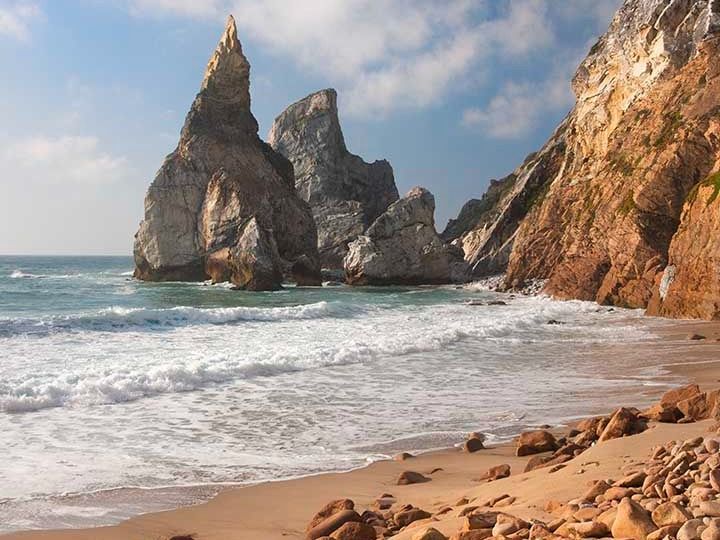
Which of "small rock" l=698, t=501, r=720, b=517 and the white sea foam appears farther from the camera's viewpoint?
the white sea foam

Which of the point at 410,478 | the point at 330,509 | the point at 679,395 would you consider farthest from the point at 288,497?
the point at 679,395

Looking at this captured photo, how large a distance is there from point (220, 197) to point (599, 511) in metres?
58.8

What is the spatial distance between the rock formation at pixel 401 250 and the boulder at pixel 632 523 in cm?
5148

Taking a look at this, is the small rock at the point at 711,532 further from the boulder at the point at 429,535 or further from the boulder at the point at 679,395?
the boulder at the point at 679,395

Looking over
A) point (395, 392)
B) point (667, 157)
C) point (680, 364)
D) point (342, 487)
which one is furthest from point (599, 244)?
point (342, 487)

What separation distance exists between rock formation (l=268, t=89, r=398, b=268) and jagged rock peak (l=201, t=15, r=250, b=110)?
2348 centimetres

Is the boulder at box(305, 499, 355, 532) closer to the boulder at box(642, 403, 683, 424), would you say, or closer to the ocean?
the ocean

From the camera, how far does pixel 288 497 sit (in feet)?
20.5

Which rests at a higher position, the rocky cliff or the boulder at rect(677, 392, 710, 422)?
the rocky cliff

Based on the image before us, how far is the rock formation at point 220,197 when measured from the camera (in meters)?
59.2

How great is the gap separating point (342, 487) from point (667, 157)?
28156mm

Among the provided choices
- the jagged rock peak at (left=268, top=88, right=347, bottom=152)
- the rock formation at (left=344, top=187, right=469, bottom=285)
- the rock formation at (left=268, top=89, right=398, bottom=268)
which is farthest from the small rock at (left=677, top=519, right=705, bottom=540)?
the jagged rock peak at (left=268, top=88, right=347, bottom=152)

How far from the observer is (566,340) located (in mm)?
19641

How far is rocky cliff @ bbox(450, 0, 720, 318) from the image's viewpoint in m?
24.7
